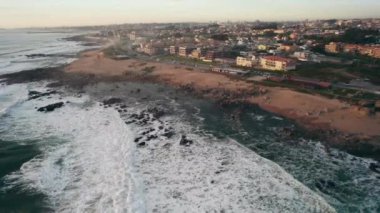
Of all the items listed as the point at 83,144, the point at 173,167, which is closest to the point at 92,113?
the point at 83,144

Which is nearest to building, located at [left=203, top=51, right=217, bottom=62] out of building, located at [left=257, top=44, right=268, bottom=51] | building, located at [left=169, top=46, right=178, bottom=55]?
building, located at [left=257, top=44, right=268, bottom=51]

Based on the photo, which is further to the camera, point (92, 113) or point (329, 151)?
point (92, 113)

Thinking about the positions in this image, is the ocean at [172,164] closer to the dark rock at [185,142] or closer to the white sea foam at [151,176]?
the white sea foam at [151,176]

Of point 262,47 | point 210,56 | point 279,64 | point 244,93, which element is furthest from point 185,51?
point 244,93

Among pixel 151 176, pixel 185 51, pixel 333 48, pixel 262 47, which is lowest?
pixel 151 176

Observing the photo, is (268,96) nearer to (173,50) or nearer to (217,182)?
(217,182)

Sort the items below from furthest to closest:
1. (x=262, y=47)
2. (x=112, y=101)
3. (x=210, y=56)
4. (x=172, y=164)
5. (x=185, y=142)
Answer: (x=262, y=47), (x=210, y=56), (x=112, y=101), (x=185, y=142), (x=172, y=164)

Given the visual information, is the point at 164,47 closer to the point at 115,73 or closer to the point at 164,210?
the point at 115,73
